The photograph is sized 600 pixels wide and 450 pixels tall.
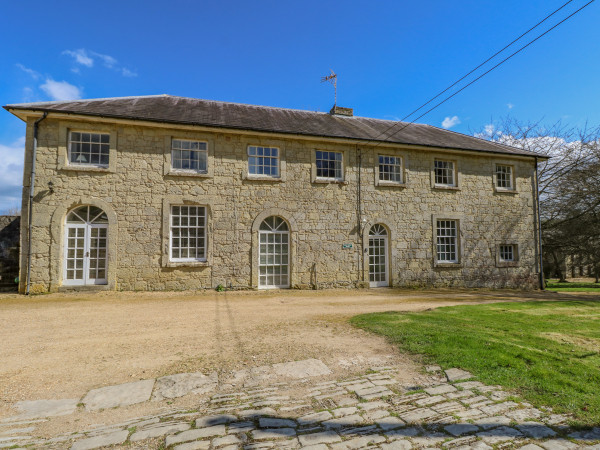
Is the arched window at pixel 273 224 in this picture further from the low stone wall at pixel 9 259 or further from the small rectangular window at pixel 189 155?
the low stone wall at pixel 9 259

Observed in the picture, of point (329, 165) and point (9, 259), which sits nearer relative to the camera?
point (9, 259)

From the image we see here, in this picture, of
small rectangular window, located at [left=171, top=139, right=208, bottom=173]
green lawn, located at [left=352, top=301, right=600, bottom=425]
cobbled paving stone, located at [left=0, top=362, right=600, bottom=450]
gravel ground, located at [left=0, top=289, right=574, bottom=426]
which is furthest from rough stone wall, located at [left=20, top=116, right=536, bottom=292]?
cobbled paving stone, located at [left=0, top=362, right=600, bottom=450]

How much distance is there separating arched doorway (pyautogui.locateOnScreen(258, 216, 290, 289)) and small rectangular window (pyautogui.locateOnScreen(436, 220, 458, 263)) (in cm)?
688

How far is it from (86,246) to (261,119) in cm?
793

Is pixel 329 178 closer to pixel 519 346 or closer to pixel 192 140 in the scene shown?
pixel 192 140

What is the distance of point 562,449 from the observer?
2.27 meters

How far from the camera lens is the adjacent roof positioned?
10.8 m

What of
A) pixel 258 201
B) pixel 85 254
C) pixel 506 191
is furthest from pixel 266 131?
pixel 506 191

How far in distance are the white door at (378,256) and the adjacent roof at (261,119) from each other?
3824 mm

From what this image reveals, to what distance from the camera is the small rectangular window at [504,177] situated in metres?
15.0

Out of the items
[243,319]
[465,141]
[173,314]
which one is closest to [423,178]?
[465,141]

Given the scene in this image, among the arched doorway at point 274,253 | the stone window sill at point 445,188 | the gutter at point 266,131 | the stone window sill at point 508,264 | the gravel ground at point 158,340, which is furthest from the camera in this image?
the stone window sill at point 508,264

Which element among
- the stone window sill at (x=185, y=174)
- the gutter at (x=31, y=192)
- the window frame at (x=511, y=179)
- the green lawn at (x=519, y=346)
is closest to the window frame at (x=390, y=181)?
the window frame at (x=511, y=179)

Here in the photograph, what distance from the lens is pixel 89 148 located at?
1056 cm
